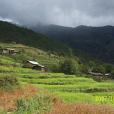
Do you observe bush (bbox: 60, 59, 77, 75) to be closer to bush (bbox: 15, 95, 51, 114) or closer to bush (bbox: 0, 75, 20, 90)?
bush (bbox: 0, 75, 20, 90)

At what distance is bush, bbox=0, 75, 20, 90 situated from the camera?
4122 centimetres

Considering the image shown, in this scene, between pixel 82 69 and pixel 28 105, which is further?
pixel 82 69

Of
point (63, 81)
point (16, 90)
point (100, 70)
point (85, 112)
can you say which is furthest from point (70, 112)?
point (100, 70)

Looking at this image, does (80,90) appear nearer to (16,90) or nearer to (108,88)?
(108,88)

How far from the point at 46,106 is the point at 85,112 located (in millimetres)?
1949

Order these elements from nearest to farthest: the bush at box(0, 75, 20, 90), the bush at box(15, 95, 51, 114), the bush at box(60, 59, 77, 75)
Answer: the bush at box(15, 95, 51, 114) < the bush at box(0, 75, 20, 90) < the bush at box(60, 59, 77, 75)

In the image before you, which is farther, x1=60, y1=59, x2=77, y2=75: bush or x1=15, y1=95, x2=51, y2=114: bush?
x1=60, y1=59, x2=77, y2=75: bush

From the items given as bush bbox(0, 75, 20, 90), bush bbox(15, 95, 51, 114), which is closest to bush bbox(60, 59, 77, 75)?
bush bbox(0, 75, 20, 90)

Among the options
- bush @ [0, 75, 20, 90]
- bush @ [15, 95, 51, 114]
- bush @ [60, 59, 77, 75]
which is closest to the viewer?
bush @ [15, 95, 51, 114]

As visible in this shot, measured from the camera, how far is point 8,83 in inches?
1639

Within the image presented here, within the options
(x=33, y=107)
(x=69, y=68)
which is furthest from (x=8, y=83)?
(x=69, y=68)

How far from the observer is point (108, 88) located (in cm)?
5253

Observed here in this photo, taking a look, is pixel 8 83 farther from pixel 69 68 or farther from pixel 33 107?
pixel 69 68

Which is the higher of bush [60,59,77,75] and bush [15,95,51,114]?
bush [60,59,77,75]
